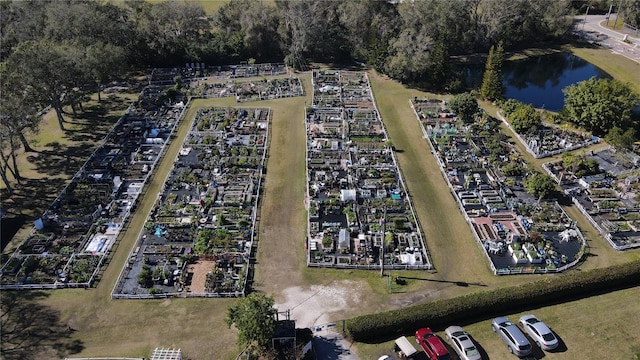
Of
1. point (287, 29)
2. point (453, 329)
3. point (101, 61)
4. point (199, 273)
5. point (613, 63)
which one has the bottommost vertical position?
point (199, 273)

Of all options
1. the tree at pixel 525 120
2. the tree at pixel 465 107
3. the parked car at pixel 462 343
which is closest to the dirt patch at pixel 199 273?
the parked car at pixel 462 343

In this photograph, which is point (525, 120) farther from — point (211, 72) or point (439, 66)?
point (211, 72)

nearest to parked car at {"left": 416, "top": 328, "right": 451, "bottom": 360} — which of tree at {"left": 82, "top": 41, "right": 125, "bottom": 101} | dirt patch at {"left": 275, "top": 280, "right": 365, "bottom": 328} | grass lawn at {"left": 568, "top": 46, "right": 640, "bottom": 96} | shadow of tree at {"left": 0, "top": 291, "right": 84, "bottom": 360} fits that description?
dirt patch at {"left": 275, "top": 280, "right": 365, "bottom": 328}

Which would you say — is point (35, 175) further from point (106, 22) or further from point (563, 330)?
point (563, 330)

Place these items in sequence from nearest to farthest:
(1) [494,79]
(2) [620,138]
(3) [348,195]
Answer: (3) [348,195], (2) [620,138], (1) [494,79]

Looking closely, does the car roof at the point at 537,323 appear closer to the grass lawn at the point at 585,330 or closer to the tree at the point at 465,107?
the grass lawn at the point at 585,330

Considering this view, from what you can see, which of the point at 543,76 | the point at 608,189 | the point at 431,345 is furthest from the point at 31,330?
the point at 543,76

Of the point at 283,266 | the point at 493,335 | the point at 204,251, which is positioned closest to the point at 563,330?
the point at 493,335
